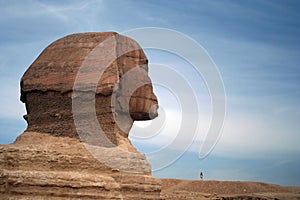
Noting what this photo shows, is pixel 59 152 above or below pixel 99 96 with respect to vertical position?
below

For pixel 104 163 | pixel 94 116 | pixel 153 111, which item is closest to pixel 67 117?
pixel 94 116

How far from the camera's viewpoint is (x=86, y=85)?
66.2 ft

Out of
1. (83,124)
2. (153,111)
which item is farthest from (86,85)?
(153,111)

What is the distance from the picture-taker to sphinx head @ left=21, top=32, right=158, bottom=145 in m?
20.1

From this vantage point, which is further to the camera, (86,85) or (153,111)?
(153,111)

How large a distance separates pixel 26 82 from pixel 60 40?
238 centimetres

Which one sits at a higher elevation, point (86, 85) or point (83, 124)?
point (86, 85)

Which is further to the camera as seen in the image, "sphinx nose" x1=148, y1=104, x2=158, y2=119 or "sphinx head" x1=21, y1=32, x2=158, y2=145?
"sphinx nose" x1=148, y1=104, x2=158, y2=119

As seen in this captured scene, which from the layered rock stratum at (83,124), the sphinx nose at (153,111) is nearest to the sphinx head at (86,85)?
the layered rock stratum at (83,124)

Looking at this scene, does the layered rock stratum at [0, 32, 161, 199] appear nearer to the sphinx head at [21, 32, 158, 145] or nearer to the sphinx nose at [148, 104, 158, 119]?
the sphinx head at [21, 32, 158, 145]

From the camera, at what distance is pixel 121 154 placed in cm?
1958

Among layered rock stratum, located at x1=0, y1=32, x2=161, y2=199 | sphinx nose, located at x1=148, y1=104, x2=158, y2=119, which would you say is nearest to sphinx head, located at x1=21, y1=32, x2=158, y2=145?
layered rock stratum, located at x1=0, y1=32, x2=161, y2=199

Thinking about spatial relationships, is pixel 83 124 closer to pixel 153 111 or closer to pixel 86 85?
pixel 86 85

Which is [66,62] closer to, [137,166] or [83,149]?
[83,149]
